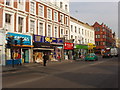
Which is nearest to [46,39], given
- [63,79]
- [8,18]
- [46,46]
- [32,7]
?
[46,46]

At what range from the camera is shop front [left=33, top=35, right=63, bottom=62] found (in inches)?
1115

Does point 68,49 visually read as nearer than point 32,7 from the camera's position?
No

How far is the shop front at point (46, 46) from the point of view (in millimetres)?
28312

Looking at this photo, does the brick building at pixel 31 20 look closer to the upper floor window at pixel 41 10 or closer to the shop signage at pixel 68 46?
the upper floor window at pixel 41 10

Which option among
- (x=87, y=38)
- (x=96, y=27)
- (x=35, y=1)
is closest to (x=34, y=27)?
(x=35, y=1)

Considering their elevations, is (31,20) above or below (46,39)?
above

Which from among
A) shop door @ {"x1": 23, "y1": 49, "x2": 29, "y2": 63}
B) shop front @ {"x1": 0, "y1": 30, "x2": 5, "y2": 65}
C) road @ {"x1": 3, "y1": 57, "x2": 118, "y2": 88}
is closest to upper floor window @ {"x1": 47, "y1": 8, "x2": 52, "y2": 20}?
shop door @ {"x1": 23, "y1": 49, "x2": 29, "y2": 63}

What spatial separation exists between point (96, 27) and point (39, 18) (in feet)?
183

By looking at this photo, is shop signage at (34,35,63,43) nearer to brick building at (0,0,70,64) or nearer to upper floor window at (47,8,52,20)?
brick building at (0,0,70,64)

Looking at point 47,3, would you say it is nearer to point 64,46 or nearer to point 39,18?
point 39,18

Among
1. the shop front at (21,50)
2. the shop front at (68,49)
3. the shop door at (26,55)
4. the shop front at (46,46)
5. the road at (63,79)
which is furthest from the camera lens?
the shop front at (68,49)

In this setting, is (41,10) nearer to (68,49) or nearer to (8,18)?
(8,18)

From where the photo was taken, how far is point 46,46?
3031 centimetres

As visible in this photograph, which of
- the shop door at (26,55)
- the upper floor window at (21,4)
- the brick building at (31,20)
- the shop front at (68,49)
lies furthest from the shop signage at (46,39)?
the upper floor window at (21,4)
